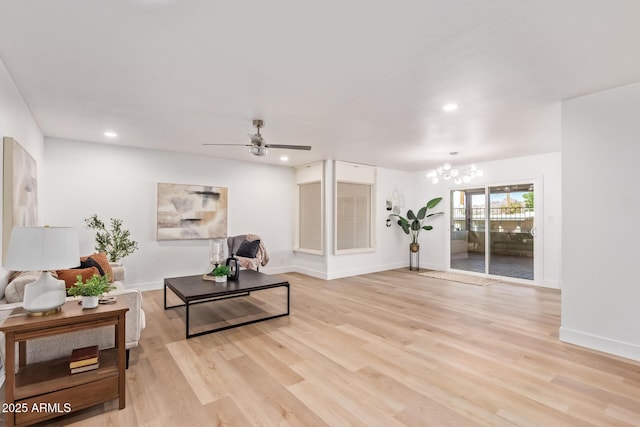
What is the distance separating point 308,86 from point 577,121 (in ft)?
8.66

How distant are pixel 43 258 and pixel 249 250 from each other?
3835 millimetres

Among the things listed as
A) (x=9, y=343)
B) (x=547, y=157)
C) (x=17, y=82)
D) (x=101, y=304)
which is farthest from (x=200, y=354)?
(x=547, y=157)

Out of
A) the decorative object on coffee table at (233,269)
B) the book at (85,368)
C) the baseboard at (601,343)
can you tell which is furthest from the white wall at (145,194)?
the baseboard at (601,343)

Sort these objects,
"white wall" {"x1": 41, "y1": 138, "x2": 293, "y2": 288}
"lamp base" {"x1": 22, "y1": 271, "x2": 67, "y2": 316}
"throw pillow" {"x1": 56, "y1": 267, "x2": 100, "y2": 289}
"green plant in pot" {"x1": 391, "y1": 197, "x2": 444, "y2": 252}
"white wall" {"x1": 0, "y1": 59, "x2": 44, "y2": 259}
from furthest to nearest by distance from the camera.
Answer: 1. "green plant in pot" {"x1": 391, "y1": 197, "x2": 444, "y2": 252}
2. "white wall" {"x1": 41, "y1": 138, "x2": 293, "y2": 288}
3. "throw pillow" {"x1": 56, "y1": 267, "x2": 100, "y2": 289}
4. "white wall" {"x1": 0, "y1": 59, "x2": 44, "y2": 259}
5. "lamp base" {"x1": 22, "y1": 271, "x2": 67, "y2": 316}

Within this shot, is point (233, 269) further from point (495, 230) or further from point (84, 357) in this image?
point (495, 230)

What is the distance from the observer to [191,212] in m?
5.65

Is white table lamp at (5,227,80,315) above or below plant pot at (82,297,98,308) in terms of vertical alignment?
above

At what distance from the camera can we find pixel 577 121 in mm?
3057

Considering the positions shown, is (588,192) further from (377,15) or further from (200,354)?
(200,354)

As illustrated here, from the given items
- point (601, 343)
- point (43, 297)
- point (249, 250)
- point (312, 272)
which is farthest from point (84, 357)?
point (312, 272)

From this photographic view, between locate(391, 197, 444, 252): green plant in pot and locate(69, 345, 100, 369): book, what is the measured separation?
251 inches

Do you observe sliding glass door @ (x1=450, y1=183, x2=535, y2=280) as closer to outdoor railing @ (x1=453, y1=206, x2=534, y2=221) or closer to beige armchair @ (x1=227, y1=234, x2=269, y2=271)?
outdoor railing @ (x1=453, y1=206, x2=534, y2=221)

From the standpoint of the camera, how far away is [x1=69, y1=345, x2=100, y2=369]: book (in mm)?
1991

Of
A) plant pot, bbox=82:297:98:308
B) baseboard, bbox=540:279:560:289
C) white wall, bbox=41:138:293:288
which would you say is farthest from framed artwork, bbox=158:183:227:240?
baseboard, bbox=540:279:560:289
